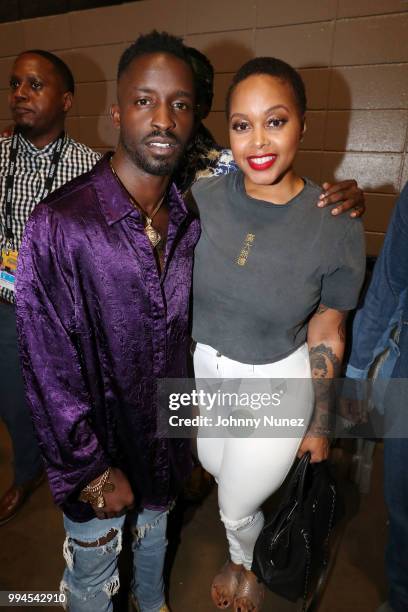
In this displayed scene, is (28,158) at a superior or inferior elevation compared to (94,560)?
superior

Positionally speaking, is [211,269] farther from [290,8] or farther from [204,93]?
[290,8]

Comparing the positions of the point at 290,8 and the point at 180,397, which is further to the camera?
the point at 290,8

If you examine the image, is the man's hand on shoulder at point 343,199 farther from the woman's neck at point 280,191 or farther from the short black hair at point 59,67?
the short black hair at point 59,67

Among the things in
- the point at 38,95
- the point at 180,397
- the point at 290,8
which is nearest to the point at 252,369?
the point at 180,397

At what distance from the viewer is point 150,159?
1080 mm

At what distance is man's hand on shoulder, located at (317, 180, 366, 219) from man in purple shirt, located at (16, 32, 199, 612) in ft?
1.41

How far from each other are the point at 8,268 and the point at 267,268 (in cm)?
118

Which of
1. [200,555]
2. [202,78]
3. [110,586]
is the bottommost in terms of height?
[200,555]

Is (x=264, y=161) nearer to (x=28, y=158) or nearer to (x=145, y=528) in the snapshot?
(x=28, y=158)

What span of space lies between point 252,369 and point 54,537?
4.72 feet

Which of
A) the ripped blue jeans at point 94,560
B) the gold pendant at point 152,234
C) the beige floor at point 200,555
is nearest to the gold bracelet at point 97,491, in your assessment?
the ripped blue jeans at point 94,560

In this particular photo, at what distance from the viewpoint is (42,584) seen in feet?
5.81

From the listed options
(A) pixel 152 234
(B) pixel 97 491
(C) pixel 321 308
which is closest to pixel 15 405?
(B) pixel 97 491

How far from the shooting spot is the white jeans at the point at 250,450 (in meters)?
1.34
